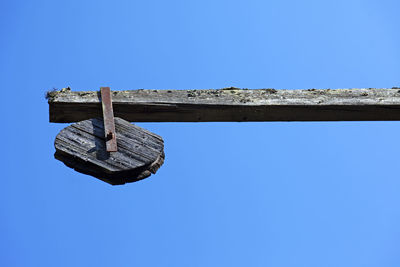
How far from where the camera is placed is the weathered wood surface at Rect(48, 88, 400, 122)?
14.3 feet

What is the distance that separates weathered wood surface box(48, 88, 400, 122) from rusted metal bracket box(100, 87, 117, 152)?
2.1 inches

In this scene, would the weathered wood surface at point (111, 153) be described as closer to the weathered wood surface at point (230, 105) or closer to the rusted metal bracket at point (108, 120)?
the rusted metal bracket at point (108, 120)

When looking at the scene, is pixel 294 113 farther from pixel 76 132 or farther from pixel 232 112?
pixel 76 132

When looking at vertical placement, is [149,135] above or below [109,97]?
below

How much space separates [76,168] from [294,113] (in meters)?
1.51

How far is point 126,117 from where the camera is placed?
4418mm

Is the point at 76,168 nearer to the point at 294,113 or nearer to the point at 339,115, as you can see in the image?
the point at 294,113

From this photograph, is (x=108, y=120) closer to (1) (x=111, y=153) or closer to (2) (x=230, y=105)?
(1) (x=111, y=153)

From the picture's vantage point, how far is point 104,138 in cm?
417

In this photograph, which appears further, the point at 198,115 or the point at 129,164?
the point at 198,115

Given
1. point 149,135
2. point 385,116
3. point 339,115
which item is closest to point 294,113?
point 339,115

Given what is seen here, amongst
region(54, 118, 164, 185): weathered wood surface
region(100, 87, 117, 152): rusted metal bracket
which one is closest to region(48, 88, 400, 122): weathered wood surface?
region(100, 87, 117, 152): rusted metal bracket

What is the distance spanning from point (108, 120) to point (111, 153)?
0.28 metres

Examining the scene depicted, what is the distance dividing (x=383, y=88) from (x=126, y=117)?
5.93ft
